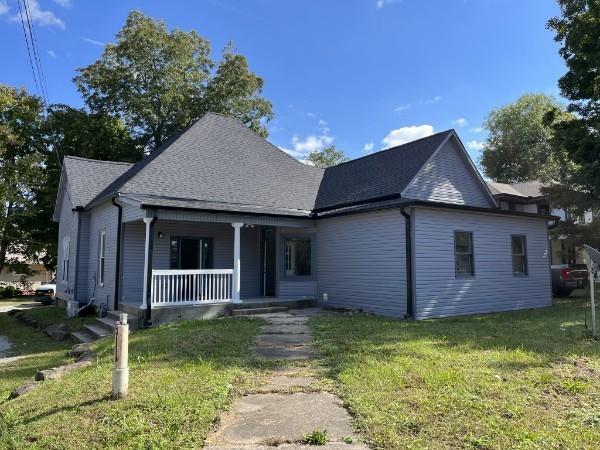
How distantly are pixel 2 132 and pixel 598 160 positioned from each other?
2546 cm

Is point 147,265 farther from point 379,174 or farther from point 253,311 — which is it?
point 379,174

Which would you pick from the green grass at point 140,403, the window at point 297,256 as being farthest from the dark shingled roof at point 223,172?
the green grass at point 140,403

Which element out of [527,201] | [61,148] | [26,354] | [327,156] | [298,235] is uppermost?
[327,156]

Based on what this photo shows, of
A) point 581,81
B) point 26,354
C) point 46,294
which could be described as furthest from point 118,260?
point 581,81

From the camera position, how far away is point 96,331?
36.5ft

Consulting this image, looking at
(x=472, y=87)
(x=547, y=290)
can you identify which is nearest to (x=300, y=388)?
(x=547, y=290)

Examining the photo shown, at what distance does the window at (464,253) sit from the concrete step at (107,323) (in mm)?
9250

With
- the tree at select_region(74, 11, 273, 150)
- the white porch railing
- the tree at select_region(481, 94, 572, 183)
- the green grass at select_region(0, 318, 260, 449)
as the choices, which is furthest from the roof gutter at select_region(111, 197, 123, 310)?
the tree at select_region(481, 94, 572, 183)

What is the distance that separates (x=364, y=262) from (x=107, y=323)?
7035 mm

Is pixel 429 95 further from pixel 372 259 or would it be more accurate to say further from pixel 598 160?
pixel 372 259

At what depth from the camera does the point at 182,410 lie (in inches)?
172

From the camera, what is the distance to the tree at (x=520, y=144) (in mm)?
42000

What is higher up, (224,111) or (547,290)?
(224,111)

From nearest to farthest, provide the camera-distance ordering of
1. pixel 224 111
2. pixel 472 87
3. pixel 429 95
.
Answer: pixel 472 87 → pixel 429 95 → pixel 224 111
